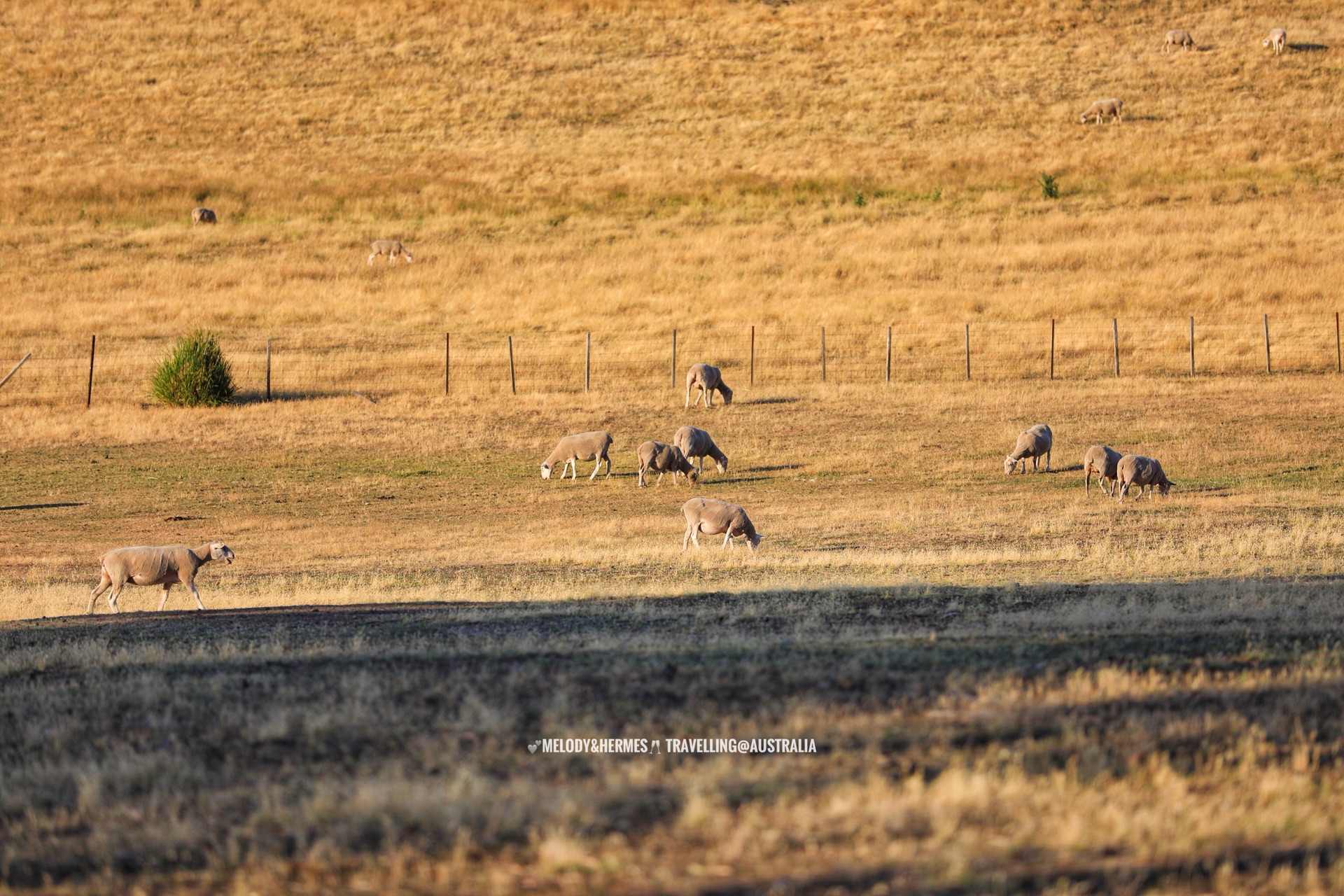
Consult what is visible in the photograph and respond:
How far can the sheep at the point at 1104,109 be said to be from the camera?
70500mm

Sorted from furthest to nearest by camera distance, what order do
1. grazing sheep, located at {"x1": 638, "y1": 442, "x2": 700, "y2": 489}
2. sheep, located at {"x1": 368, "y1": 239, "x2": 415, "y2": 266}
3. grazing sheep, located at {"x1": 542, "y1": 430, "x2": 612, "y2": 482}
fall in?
sheep, located at {"x1": 368, "y1": 239, "x2": 415, "y2": 266}, grazing sheep, located at {"x1": 542, "y1": 430, "x2": 612, "y2": 482}, grazing sheep, located at {"x1": 638, "y1": 442, "x2": 700, "y2": 489}

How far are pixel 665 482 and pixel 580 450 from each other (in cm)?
202

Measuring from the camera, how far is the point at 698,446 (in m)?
30.8

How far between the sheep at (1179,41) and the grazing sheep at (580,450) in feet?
202

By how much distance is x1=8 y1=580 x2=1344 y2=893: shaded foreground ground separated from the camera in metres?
6.43

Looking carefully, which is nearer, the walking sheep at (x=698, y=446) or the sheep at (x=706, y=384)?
the walking sheep at (x=698, y=446)

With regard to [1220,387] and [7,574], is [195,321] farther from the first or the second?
[1220,387]

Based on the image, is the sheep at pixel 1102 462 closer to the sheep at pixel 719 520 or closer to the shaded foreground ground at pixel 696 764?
the sheep at pixel 719 520

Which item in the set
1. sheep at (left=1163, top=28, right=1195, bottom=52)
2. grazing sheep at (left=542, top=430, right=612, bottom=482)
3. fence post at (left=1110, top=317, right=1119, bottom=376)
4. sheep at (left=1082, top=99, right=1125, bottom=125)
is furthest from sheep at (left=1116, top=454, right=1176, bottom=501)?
sheep at (left=1163, top=28, right=1195, bottom=52)

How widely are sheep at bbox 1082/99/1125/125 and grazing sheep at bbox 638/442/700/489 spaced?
48074 mm

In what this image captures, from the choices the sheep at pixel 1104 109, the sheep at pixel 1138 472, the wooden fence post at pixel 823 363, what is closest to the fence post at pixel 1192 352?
the wooden fence post at pixel 823 363

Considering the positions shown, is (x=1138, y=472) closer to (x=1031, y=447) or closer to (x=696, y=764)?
(x=1031, y=447)

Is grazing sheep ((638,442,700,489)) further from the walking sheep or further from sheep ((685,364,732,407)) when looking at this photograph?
sheep ((685,364,732,407))

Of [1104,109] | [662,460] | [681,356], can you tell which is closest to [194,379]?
[681,356]
